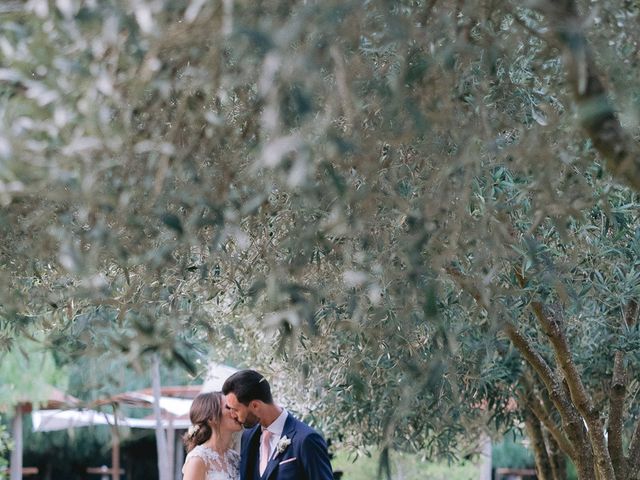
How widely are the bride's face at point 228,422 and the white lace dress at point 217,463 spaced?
0.19 m

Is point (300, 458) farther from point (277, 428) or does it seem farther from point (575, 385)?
point (575, 385)

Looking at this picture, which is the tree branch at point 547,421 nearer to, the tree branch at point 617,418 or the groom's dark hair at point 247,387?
the tree branch at point 617,418

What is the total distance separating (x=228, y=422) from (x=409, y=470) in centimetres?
1578

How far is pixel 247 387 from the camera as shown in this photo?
271 inches

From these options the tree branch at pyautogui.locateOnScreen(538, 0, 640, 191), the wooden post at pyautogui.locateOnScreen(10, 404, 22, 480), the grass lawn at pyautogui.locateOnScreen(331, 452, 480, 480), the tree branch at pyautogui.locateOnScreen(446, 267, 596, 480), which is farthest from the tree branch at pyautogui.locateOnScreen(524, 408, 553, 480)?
the tree branch at pyautogui.locateOnScreen(538, 0, 640, 191)

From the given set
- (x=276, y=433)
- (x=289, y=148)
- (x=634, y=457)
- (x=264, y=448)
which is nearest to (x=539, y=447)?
(x=634, y=457)

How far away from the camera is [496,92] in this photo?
4.53 metres

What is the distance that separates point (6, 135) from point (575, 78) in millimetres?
1325

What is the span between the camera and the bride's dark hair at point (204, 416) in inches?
300

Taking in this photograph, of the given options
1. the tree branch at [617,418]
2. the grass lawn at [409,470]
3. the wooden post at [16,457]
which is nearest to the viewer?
the tree branch at [617,418]

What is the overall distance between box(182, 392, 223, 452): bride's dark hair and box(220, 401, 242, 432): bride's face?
0.02m

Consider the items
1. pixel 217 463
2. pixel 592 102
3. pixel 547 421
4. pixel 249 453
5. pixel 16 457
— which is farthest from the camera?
pixel 16 457

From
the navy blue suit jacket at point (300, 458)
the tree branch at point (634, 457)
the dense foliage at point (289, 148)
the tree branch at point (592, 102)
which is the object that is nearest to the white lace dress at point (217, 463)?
the navy blue suit jacket at point (300, 458)

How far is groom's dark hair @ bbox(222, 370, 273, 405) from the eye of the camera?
684 cm
